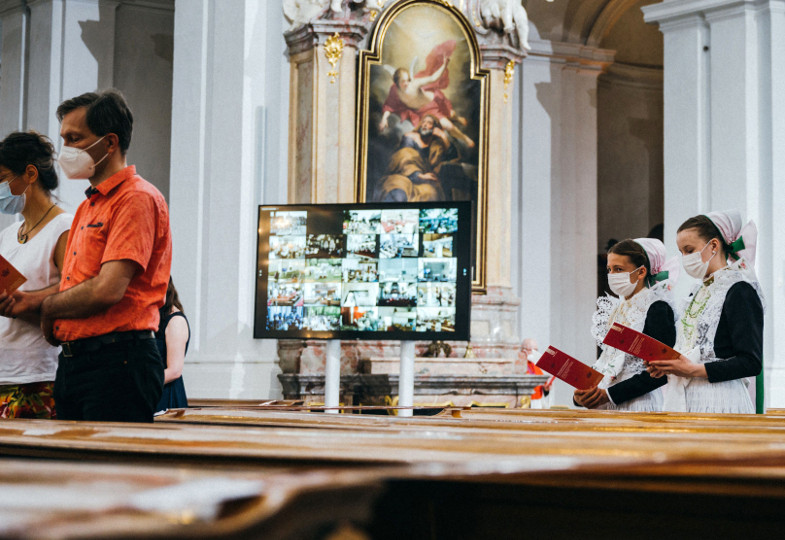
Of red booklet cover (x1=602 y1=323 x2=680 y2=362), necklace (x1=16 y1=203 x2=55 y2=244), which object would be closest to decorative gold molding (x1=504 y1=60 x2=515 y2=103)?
red booklet cover (x1=602 y1=323 x2=680 y2=362)

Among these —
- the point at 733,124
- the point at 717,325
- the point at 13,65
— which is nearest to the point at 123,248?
the point at 717,325

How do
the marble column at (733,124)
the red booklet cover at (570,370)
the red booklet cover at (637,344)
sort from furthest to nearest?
the marble column at (733,124), the red booklet cover at (570,370), the red booklet cover at (637,344)

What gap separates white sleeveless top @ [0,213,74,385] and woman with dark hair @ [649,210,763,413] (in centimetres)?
209

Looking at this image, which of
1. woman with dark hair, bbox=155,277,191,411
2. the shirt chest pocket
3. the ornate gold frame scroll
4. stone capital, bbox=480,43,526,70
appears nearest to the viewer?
the shirt chest pocket

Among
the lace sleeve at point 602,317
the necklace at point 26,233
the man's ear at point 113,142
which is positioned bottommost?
the lace sleeve at point 602,317

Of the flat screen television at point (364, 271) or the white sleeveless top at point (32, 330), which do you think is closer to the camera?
the white sleeveless top at point (32, 330)

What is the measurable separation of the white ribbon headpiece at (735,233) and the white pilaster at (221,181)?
473 cm

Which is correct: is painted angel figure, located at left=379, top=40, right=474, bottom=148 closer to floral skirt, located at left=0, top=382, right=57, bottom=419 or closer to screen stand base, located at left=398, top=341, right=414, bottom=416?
A: screen stand base, located at left=398, top=341, right=414, bottom=416

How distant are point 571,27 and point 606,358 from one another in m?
8.71

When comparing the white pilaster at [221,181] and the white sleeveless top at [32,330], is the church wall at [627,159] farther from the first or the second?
the white sleeveless top at [32,330]

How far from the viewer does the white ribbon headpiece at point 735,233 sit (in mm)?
4082

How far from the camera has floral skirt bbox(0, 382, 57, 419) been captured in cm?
336

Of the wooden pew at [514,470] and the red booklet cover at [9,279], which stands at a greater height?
the red booklet cover at [9,279]

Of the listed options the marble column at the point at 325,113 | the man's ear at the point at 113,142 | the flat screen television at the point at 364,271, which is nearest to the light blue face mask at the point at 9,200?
the man's ear at the point at 113,142
